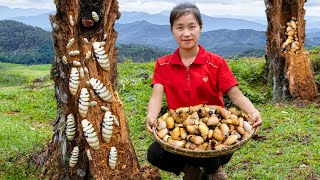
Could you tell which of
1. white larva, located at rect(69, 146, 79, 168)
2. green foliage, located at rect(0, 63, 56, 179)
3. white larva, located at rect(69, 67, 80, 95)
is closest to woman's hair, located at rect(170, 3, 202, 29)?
white larva, located at rect(69, 67, 80, 95)

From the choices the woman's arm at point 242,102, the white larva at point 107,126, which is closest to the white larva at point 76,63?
the white larva at point 107,126

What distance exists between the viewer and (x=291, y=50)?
9461 millimetres

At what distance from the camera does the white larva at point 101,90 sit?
158 inches

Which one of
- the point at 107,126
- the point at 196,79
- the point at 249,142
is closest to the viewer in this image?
the point at 196,79

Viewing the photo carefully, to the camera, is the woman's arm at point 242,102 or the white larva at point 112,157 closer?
the woman's arm at point 242,102

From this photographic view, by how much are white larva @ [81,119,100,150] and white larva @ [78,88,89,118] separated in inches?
3.8

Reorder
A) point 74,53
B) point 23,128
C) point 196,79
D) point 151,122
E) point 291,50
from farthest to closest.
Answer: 1. point 291,50
2. point 23,128
3. point 74,53
4. point 196,79
5. point 151,122

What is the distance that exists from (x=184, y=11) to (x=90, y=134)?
1515 millimetres

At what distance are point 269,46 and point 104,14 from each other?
21.6ft

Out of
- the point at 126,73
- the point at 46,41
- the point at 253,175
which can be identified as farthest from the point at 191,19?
the point at 46,41

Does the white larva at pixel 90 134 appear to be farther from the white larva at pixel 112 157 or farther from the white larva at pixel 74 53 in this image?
the white larva at pixel 74 53

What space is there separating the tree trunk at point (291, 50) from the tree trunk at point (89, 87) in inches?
243

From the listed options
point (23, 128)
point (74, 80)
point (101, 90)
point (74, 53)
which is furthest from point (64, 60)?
point (23, 128)

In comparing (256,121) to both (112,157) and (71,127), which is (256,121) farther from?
(71,127)
